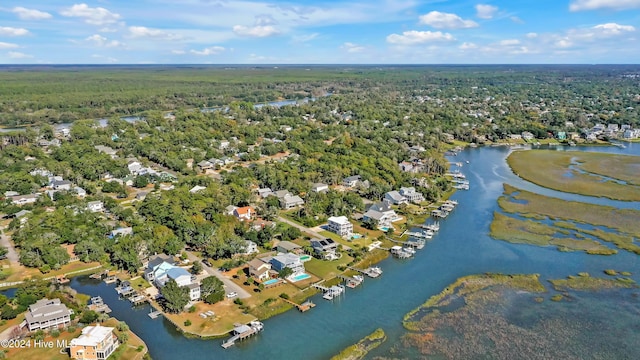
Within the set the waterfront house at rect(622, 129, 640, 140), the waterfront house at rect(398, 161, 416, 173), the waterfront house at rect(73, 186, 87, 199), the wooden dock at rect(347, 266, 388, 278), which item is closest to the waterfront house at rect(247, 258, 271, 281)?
the wooden dock at rect(347, 266, 388, 278)

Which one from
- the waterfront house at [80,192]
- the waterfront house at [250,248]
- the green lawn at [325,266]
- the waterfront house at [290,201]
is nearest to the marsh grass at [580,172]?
the waterfront house at [290,201]

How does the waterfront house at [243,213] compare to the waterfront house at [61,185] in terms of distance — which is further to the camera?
the waterfront house at [61,185]

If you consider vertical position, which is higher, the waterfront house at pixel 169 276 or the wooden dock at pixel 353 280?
the waterfront house at pixel 169 276

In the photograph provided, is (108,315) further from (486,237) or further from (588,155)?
(588,155)

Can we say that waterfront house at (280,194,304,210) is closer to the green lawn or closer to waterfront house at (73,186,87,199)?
the green lawn

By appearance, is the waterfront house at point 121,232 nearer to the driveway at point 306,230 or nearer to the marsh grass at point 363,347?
the driveway at point 306,230

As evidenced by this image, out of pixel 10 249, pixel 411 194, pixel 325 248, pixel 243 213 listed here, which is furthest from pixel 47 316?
pixel 411 194

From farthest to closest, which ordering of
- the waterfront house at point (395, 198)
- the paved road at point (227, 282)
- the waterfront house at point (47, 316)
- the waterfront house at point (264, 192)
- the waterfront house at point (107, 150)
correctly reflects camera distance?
1. the waterfront house at point (107, 150)
2. the waterfront house at point (264, 192)
3. the waterfront house at point (395, 198)
4. the paved road at point (227, 282)
5. the waterfront house at point (47, 316)
